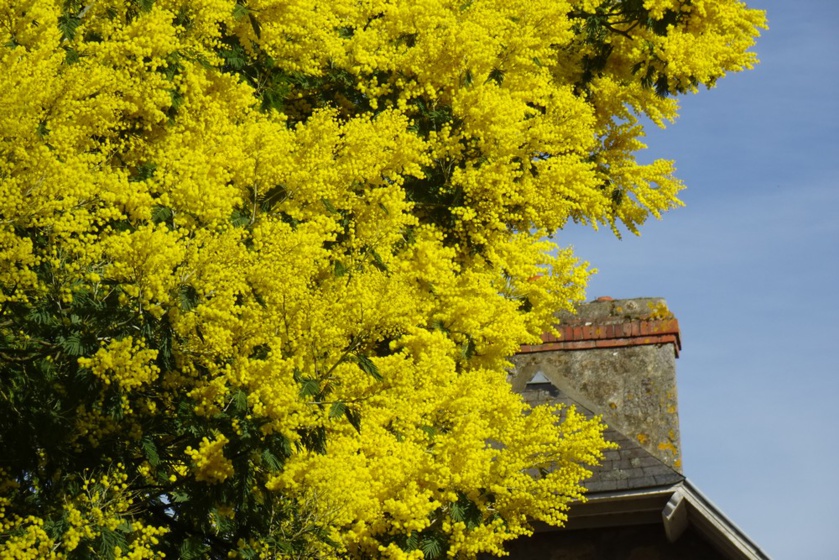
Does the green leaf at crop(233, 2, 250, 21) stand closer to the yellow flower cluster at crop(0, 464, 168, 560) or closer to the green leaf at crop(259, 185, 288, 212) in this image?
the green leaf at crop(259, 185, 288, 212)

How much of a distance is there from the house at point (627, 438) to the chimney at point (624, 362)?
0.01 m

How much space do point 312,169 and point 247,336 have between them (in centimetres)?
168

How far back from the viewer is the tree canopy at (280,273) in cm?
946

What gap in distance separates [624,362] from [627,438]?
119 inches

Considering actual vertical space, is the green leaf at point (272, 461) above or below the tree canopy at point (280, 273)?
below

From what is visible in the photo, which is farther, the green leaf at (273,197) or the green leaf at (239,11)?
the green leaf at (239,11)

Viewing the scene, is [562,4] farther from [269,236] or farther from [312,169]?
[269,236]

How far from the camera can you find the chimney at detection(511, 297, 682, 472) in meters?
16.1

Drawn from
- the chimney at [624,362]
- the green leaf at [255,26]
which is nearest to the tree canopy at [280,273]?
the green leaf at [255,26]

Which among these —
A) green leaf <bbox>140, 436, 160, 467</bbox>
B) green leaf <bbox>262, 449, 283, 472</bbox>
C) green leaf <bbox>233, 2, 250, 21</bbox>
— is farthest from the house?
green leaf <bbox>233, 2, 250, 21</bbox>

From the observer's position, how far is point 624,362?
16.5 metres

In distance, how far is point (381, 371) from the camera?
420 inches

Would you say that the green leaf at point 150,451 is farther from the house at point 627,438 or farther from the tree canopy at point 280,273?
the house at point 627,438

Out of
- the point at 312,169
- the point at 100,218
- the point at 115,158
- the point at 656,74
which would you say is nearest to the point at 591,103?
the point at 656,74
